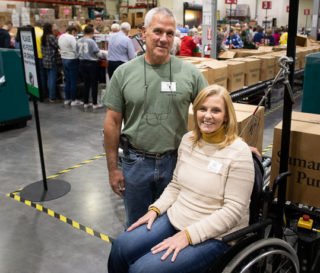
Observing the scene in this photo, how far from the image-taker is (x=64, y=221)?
10.6ft

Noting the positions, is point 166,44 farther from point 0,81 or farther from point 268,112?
point 268,112

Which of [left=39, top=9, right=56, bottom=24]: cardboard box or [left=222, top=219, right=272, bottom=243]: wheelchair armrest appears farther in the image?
[left=39, top=9, right=56, bottom=24]: cardboard box

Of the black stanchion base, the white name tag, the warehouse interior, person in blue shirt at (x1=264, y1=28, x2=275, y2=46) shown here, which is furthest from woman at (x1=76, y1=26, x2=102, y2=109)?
person in blue shirt at (x1=264, y1=28, x2=275, y2=46)

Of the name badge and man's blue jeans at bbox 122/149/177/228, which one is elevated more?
the name badge

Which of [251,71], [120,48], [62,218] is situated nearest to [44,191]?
[62,218]

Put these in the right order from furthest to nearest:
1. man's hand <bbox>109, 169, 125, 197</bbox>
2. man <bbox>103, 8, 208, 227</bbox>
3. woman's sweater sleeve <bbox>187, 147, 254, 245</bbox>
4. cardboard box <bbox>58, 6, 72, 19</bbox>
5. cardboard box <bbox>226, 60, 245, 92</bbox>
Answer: cardboard box <bbox>58, 6, 72, 19</bbox> < cardboard box <bbox>226, 60, 245, 92</bbox> < man's hand <bbox>109, 169, 125, 197</bbox> < man <bbox>103, 8, 208, 227</bbox> < woman's sweater sleeve <bbox>187, 147, 254, 245</bbox>

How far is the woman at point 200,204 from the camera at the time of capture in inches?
67.1

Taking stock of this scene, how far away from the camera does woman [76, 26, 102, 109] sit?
7.00m

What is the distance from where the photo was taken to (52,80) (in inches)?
313

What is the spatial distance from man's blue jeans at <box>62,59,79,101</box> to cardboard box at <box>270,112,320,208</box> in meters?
6.05

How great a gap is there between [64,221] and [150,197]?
55.8 inches

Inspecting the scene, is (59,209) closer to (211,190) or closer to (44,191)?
(44,191)

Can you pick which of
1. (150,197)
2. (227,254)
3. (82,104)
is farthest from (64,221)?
(82,104)

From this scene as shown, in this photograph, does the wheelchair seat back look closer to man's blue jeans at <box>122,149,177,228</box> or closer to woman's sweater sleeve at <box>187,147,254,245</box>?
woman's sweater sleeve at <box>187,147,254,245</box>
